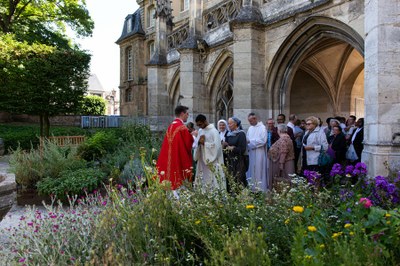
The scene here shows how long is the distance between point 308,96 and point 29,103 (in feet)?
37.8

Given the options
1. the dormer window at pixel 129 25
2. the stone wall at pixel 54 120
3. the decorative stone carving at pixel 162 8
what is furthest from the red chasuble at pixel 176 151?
the dormer window at pixel 129 25

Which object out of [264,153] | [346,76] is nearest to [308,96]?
[346,76]

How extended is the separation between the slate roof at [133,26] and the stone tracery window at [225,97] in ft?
60.6

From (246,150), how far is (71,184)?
326 cm

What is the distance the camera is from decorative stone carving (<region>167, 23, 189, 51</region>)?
14.3 metres

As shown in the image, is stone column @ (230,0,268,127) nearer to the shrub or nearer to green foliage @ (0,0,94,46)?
the shrub

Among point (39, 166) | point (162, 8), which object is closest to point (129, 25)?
point (162, 8)

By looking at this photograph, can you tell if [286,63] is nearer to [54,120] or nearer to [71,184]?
[71,184]

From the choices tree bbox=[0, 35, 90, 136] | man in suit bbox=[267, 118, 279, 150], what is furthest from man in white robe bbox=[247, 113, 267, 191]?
tree bbox=[0, 35, 90, 136]

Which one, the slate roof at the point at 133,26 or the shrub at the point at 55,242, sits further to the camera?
the slate roof at the point at 133,26

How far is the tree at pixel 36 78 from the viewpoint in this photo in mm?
12977

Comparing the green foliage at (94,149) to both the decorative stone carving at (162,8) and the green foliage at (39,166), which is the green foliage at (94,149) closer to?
the green foliage at (39,166)

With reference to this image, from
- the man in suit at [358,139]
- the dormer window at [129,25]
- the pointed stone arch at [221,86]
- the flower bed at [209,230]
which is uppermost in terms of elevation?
the dormer window at [129,25]

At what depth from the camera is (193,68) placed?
12.3m
